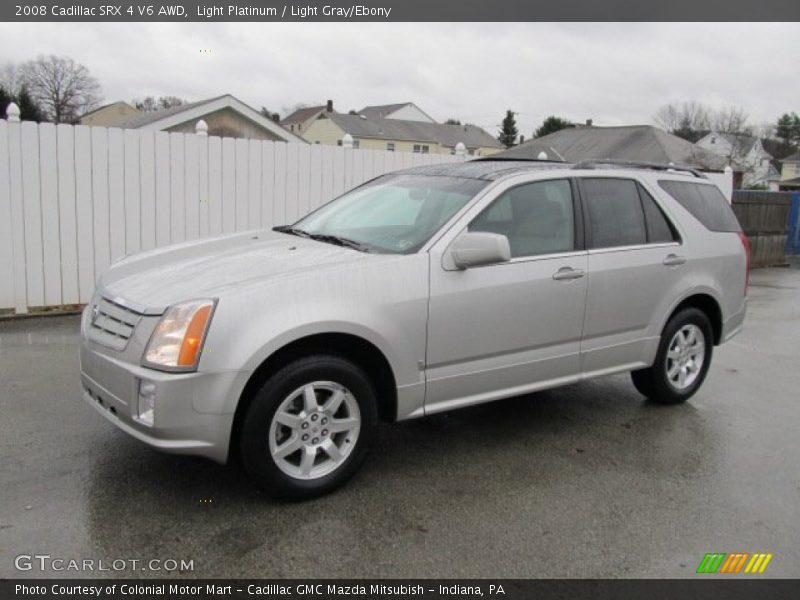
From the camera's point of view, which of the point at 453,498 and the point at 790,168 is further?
the point at 790,168

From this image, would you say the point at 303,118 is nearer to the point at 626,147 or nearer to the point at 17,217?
the point at 626,147

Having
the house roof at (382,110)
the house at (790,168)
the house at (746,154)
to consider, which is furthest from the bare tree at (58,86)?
the house at (790,168)

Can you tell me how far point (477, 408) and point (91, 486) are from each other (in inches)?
109

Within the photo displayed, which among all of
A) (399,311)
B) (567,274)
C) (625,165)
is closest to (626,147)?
(625,165)

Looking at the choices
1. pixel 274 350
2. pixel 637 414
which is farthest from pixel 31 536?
pixel 637 414

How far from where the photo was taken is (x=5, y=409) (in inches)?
186

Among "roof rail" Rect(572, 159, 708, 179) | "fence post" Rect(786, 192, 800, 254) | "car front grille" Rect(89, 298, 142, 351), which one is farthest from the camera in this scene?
"fence post" Rect(786, 192, 800, 254)

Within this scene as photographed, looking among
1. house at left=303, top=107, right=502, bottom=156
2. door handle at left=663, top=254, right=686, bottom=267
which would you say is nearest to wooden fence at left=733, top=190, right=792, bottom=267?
door handle at left=663, top=254, right=686, bottom=267

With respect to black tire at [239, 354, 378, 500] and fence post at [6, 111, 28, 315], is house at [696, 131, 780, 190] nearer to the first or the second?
fence post at [6, 111, 28, 315]

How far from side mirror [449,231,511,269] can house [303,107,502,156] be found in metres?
54.0

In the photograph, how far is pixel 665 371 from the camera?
5.19 m

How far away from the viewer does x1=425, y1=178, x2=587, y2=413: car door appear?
3.87 m

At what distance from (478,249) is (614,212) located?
60.9 inches

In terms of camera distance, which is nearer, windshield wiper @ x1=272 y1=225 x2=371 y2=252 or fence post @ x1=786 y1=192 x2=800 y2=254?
windshield wiper @ x1=272 y1=225 x2=371 y2=252
